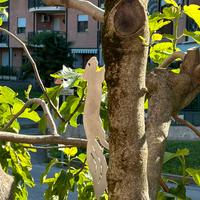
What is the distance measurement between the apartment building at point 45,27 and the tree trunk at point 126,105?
32.2 m

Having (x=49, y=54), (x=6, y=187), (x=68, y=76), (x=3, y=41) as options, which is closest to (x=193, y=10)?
(x=68, y=76)

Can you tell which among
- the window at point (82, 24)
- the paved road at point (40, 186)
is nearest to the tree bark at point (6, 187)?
the paved road at point (40, 186)

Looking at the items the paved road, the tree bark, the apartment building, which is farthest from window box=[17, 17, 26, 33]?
the tree bark

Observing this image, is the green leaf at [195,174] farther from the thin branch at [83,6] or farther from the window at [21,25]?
the window at [21,25]

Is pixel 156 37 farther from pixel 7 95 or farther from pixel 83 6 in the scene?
pixel 7 95

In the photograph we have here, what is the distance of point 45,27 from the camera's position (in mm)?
38781

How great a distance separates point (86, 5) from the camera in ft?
5.12

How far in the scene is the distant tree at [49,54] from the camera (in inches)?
1136

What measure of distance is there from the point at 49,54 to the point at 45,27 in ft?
32.6

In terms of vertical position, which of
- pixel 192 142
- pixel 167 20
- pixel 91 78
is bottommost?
pixel 192 142

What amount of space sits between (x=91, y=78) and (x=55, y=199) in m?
0.63

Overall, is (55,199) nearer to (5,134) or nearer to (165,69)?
(5,134)

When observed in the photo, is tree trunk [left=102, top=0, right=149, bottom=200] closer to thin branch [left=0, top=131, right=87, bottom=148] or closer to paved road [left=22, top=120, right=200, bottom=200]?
thin branch [left=0, top=131, right=87, bottom=148]

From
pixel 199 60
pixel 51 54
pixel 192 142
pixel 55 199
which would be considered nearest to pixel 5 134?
pixel 55 199
